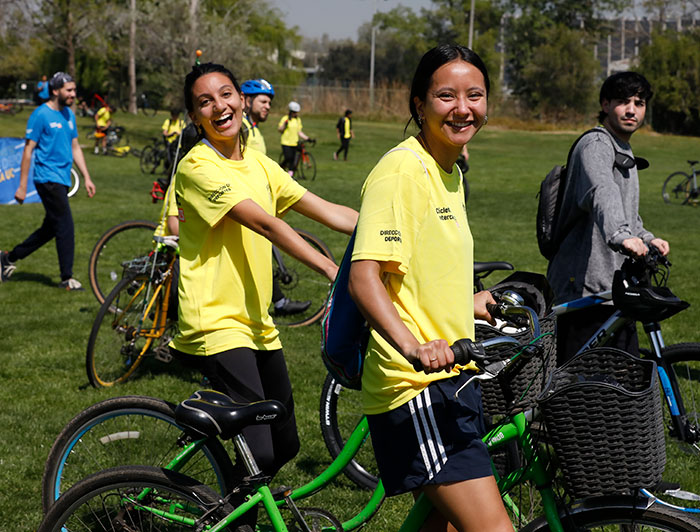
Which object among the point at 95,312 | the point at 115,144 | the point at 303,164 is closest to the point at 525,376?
the point at 95,312

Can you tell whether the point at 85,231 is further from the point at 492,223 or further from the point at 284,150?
the point at 284,150

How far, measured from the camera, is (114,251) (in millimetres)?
10562

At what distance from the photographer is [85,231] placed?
561 inches

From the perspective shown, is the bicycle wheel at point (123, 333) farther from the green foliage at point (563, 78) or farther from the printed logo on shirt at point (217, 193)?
the green foliage at point (563, 78)

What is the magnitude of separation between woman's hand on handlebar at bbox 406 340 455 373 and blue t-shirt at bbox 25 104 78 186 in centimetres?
800

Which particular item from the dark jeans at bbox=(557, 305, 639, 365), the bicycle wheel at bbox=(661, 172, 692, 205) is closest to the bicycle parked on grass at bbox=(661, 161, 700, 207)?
the bicycle wheel at bbox=(661, 172, 692, 205)

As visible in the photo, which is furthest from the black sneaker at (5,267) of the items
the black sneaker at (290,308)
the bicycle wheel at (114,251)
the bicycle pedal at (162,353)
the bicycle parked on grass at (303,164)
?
the bicycle parked on grass at (303,164)

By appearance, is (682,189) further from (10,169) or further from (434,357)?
(434,357)

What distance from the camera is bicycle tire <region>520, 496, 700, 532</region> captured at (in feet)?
8.40

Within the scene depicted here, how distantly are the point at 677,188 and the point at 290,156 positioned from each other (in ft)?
34.4

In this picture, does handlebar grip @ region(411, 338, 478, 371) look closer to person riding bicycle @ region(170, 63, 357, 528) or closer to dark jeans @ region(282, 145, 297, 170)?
person riding bicycle @ region(170, 63, 357, 528)

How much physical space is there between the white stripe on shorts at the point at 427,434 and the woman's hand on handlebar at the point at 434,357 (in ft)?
0.99

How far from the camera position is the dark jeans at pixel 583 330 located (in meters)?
4.84

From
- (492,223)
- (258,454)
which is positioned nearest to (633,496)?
(258,454)
